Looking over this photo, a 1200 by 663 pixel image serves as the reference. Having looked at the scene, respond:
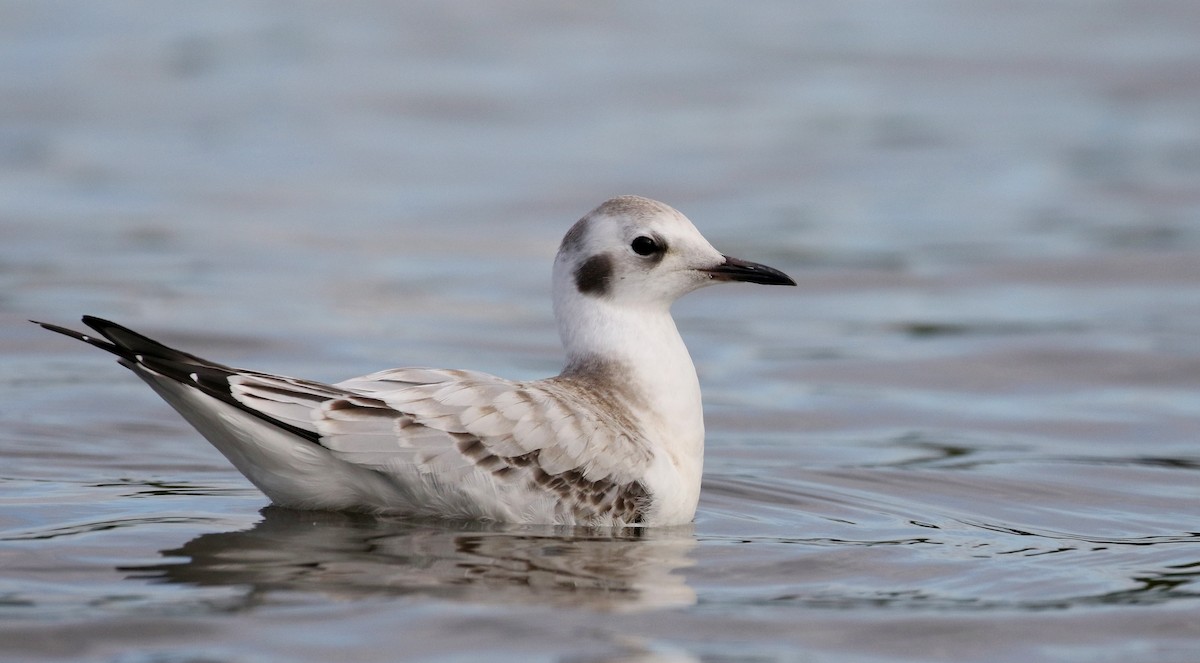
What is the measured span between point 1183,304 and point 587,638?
959 centimetres

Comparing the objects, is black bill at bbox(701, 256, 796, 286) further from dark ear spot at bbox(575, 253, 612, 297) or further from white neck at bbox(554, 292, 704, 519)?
dark ear spot at bbox(575, 253, 612, 297)

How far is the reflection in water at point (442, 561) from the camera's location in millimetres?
6832

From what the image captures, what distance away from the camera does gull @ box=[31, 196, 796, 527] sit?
296 inches

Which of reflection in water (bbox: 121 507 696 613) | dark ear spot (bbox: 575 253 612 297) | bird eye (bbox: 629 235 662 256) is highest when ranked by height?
bird eye (bbox: 629 235 662 256)

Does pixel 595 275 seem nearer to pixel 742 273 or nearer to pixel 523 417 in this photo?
pixel 742 273

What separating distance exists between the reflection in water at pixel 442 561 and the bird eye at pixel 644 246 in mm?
1307

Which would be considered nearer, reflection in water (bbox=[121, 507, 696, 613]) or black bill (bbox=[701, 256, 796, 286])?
reflection in water (bbox=[121, 507, 696, 613])

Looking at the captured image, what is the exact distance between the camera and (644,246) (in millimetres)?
8586

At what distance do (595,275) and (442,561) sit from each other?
1.88m

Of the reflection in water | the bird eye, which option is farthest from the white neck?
the reflection in water

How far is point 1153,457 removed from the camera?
10.4m

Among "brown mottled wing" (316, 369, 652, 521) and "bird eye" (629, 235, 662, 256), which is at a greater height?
"bird eye" (629, 235, 662, 256)

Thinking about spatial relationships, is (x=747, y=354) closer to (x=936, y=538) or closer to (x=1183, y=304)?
(x=1183, y=304)

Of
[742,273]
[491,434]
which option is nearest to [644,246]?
[742,273]
